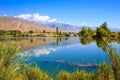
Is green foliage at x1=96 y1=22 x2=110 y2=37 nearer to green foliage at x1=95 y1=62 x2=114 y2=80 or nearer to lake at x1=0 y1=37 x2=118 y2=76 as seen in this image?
lake at x1=0 y1=37 x2=118 y2=76

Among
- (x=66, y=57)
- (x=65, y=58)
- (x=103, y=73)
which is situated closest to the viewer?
(x=103, y=73)

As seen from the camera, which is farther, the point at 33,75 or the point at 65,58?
the point at 65,58

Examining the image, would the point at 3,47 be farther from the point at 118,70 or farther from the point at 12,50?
the point at 118,70

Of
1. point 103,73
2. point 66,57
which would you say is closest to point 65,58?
point 66,57

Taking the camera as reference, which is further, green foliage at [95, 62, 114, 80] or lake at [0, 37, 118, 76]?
lake at [0, 37, 118, 76]

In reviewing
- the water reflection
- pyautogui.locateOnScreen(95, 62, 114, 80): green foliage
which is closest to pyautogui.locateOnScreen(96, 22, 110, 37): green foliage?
the water reflection

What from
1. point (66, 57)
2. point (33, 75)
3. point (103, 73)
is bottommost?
point (66, 57)

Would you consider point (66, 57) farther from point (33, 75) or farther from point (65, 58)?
point (33, 75)

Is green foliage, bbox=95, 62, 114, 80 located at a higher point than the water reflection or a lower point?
higher

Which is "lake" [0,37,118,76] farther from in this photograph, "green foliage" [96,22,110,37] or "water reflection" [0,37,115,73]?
"green foliage" [96,22,110,37]

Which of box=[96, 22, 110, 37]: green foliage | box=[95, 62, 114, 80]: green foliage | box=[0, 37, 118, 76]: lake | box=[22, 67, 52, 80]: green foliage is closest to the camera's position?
box=[95, 62, 114, 80]: green foliage

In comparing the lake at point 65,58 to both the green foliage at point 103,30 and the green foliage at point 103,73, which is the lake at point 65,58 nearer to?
the green foliage at point 103,73

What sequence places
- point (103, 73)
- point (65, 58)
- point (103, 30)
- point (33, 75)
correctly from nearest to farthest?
point (103, 73)
point (33, 75)
point (65, 58)
point (103, 30)

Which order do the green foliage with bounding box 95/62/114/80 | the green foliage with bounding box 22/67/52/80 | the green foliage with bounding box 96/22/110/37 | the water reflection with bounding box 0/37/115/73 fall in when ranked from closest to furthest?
1. the green foliage with bounding box 95/62/114/80
2. the green foliage with bounding box 22/67/52/80
3. the water reflection with bounding box 0/37/115/73
4. the green foliage with bounding box 96/22/110/37
